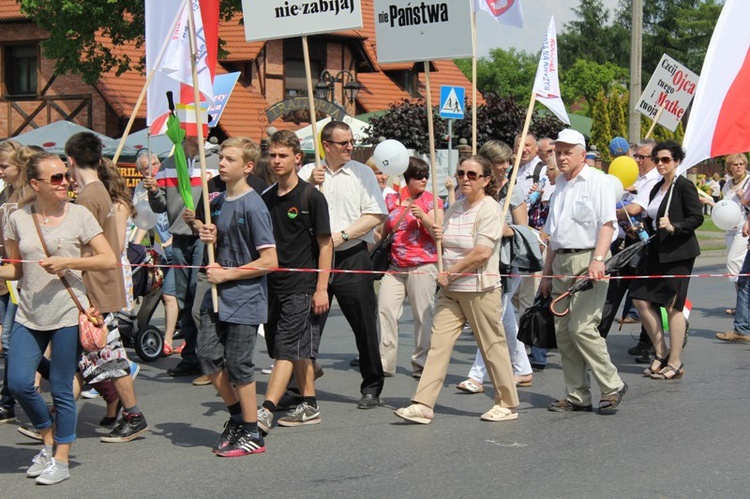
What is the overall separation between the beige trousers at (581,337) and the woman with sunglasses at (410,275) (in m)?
1.54

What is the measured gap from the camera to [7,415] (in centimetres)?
743

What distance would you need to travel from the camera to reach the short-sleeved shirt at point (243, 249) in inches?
250

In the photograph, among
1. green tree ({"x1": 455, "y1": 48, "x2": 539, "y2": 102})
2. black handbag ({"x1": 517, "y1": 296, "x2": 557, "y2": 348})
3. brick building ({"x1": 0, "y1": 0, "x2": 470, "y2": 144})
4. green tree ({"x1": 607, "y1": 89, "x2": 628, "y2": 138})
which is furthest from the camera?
green tree ({"x1": 455, "y1": 48, "x2": 539, "y2": 102})

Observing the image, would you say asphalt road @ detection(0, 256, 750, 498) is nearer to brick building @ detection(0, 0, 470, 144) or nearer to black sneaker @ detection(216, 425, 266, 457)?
black sneaker @ detection(216, 425, 266, 457)

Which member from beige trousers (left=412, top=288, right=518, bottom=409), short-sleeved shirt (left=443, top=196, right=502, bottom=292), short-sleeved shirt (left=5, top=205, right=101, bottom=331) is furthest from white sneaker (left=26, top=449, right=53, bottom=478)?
short-sleeved shirt (left=443, top=196, right=502, bottom=292)

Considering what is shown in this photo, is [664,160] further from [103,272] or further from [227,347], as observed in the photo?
[103,272]

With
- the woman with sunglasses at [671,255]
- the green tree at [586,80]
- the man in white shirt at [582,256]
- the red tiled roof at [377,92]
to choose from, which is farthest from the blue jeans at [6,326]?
the green tree at [586,80]

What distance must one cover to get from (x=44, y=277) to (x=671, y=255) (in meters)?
5.28

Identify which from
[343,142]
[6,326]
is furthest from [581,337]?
[6,326]

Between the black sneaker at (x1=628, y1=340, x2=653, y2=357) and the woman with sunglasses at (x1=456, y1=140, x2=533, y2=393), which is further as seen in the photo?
the black sneaker at (x1=628, y1=340, x2=653, y2=357)

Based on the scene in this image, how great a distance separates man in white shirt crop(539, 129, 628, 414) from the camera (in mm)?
7438

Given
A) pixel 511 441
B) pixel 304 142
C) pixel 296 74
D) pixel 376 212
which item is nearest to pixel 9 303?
pixel 376 212

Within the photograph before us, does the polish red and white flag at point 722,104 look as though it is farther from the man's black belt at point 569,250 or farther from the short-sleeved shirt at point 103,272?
the short-sleeved shirt at point 103,272

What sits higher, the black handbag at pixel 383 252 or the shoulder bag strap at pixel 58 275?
the shoulder bag strap at pixel 58 275
